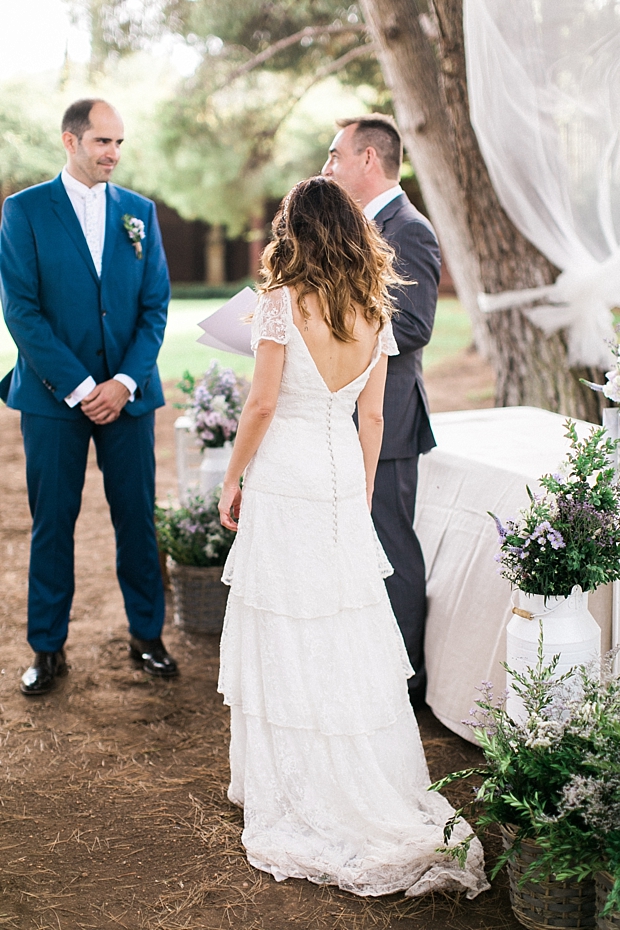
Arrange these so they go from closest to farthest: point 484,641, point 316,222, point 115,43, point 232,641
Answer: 1. point 316,222
2. point 232,641
3. point 484,641
4. point 115,43

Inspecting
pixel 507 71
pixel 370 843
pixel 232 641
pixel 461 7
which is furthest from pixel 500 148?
pixel 370 843

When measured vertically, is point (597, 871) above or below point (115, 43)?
below

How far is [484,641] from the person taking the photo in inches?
122

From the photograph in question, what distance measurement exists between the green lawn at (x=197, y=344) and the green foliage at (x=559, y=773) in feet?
26.5

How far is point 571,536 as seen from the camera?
2.41 m

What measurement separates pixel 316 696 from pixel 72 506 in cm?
147

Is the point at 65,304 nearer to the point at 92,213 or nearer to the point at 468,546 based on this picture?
the point at 92,213

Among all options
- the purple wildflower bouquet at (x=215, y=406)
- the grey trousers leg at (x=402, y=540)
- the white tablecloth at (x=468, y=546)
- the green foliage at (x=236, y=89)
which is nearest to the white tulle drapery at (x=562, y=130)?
the white tablecloth at (x=468, y=546)

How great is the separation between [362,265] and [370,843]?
60.0 inches

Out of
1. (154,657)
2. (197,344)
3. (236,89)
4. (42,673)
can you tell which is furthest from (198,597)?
(197,344)

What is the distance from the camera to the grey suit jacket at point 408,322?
3229 millimetres

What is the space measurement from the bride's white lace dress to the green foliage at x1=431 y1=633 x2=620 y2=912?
30cm

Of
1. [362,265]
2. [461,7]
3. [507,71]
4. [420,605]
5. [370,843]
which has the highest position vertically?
[461,7]

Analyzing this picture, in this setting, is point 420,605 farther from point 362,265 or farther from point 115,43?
point 115,43
